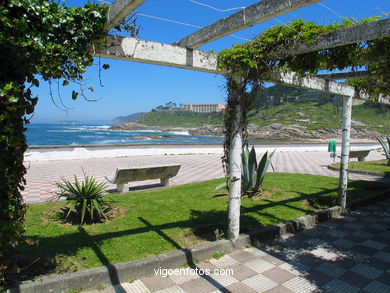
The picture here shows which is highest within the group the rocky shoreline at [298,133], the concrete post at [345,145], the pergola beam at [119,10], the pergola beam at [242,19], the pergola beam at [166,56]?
the pergola beam at [242,19]

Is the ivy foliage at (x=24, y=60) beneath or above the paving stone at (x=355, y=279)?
above

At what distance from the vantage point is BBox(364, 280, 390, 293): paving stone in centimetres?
280

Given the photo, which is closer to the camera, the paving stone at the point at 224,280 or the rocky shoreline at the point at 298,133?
the paving stone at the point at 224,280

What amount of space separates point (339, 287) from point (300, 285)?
389mm

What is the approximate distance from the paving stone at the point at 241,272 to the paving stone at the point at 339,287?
739 mm

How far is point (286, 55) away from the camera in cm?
341

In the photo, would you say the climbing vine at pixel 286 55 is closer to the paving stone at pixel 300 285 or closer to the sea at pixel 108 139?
the paving stone at pixel 300 285

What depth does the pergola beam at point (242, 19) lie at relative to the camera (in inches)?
86.7

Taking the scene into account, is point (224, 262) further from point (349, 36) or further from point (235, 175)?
point (349, 36)

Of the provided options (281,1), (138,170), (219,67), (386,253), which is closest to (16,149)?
(219,67)

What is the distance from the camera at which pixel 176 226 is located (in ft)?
13.9

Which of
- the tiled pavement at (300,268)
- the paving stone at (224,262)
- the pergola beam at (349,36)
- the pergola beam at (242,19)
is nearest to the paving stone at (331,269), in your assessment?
the tiled pavement at (300,268)

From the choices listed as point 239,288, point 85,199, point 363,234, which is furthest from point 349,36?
point 85,199

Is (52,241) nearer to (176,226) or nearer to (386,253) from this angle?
(176,226)
